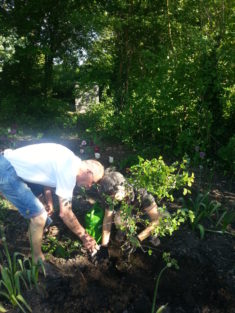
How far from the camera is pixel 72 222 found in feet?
8.21

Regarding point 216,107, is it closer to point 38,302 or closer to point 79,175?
point 79,175

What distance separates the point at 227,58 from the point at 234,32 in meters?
0.35

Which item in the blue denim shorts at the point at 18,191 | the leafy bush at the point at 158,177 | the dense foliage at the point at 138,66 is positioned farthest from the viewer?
the dense foliage at the point at 138,66

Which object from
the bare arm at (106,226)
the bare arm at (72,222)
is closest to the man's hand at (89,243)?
the bare arm at (72,222)

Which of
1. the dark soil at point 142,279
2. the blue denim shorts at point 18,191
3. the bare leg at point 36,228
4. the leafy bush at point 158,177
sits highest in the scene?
the leafy bush at point 158,177

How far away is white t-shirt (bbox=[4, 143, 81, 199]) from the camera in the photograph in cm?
240

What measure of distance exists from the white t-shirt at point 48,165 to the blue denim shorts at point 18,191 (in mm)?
55

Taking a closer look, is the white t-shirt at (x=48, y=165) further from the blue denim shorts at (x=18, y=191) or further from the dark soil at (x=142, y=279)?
the dark soil at (x=142, y=279)

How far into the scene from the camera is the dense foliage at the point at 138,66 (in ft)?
14.5

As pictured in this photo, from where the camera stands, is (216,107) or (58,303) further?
(216,107)

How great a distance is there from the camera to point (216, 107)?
4645 millimetres

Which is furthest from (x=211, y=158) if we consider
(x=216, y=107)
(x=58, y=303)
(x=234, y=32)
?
(x=58, y=303)

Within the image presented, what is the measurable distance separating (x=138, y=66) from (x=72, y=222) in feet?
Result: 15.9

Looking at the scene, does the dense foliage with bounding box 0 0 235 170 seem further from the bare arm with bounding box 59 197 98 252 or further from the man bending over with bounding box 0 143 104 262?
the bare arm with bounding box 59 197 98 252
